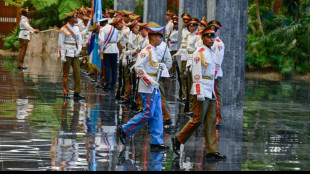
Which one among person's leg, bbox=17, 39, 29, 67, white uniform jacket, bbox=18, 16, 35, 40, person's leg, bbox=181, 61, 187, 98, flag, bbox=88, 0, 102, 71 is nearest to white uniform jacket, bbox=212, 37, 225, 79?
person's leg, bbox=181, 61, 187, 98

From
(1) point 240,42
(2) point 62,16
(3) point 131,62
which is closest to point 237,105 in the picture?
(1) point 240,42

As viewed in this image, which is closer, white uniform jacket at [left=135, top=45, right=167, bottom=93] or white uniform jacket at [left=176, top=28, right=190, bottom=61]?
white uniform jacket at [left=135, top=45, right=167, bottom=93]

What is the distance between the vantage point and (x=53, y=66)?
1131 inches

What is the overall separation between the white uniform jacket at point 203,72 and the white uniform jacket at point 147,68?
83cm

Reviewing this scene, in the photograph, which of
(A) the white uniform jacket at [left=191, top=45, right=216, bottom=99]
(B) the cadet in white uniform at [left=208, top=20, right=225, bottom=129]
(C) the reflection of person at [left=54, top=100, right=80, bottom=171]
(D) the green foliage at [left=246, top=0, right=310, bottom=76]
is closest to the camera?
Answer: (C) the reflection of person at [left=54, top=100, right=80, bottom=171]

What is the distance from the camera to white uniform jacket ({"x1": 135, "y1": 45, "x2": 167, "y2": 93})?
10.8 metres

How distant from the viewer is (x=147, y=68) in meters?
11.1

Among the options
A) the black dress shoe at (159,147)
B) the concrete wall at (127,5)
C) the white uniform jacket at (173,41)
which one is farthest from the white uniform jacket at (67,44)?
the concrete wall at (127,5)

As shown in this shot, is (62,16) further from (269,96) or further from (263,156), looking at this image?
(263,156)

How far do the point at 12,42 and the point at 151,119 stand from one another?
2835 centimetres

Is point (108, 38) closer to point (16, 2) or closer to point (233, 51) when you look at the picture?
point (233, 51)

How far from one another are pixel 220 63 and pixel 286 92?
9.22 metres

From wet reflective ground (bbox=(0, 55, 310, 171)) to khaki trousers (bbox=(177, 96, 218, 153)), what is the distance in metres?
0.24

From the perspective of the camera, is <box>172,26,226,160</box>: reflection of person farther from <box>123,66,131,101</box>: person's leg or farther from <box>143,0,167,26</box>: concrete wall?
<box>143,0,167,26</box>: concrete wall
